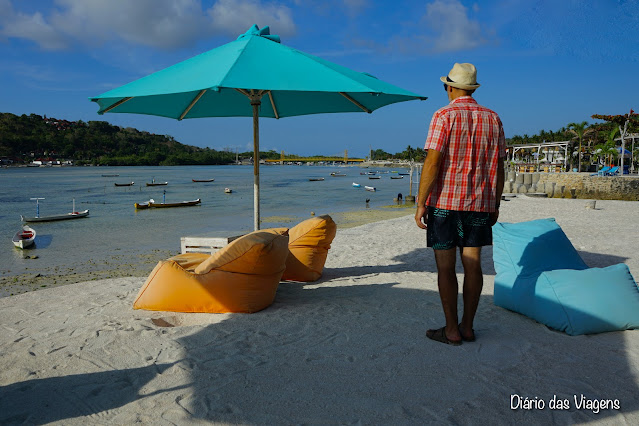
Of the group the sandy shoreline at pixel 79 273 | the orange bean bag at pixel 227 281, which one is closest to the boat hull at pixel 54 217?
the sandy shoreline at pixel 79 273

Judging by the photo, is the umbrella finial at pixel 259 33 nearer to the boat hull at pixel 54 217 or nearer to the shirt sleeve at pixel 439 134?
the shirt sleeve at pixel 439 134

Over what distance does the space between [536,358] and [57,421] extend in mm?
2659

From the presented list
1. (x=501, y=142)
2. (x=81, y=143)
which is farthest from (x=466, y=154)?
(x=81, y=143)

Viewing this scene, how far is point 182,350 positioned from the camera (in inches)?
109

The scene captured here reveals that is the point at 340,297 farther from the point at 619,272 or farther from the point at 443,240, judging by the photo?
the point at 619,272

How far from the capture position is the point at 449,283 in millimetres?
2672

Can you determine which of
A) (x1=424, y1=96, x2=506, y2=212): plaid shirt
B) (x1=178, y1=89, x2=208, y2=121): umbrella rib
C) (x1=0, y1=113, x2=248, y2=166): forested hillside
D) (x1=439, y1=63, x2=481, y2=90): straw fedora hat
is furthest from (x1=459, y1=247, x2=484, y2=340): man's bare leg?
(x1=0, y1=113, x2=248, y2=166): forested hillside

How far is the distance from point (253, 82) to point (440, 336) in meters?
2.24

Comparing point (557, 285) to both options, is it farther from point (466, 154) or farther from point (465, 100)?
point (465, 100)

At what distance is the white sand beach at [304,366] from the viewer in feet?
6.63

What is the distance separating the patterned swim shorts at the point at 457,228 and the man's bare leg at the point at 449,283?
57 millimetres

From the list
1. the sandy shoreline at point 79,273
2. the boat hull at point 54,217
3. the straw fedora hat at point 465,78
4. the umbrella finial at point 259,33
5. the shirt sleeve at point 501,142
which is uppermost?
the umbrella finial at point 259,33

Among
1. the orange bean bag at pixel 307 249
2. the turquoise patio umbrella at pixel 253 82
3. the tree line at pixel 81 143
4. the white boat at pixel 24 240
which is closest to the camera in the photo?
the turquoise patio umbrella at pixel 253 82

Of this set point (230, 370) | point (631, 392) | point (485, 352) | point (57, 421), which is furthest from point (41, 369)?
point (631, 392)
